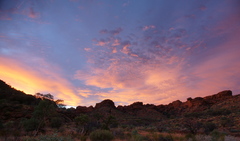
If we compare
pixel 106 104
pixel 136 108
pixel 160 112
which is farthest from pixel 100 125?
pixel 136 108

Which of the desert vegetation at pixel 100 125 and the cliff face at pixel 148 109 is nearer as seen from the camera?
the desert vegetation at pixel 100 125

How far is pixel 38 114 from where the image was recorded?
19.3 meters

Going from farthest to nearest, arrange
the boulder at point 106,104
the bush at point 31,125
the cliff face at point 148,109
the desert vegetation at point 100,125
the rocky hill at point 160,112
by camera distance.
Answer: the boulder at point 106,104
the cliff face at point 148,109
the rocky hill at point 160,112
the bush at point 31,125
the desert vegetation at point 100,125

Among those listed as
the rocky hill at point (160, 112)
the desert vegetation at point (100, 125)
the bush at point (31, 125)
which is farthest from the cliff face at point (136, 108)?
the bush at point (31, 125)

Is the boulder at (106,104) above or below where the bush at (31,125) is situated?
A: above

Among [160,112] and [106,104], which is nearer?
[106,104]

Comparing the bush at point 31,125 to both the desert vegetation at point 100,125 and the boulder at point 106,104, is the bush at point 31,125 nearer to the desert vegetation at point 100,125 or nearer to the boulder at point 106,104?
the desert vegetation at point 100,125

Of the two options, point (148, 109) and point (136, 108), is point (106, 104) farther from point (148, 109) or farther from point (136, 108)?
point (148, 109)

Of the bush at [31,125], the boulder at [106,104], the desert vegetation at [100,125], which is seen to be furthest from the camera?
the boulder at [106,104]

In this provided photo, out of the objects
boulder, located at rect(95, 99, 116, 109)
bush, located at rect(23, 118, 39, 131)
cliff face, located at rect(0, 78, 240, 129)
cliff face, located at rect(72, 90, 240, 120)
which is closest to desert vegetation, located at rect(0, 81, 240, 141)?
bush, located at rect(23, 118, 39, 131)

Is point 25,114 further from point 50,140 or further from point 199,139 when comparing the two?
point 199,139

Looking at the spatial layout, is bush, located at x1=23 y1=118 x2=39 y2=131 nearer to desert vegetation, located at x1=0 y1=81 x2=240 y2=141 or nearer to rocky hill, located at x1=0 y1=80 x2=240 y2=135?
desert vegetation, located at x1=0 y1=81 x2=240 y2=141

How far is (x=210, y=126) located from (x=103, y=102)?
8777 cm

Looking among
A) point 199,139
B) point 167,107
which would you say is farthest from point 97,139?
point 167,107
